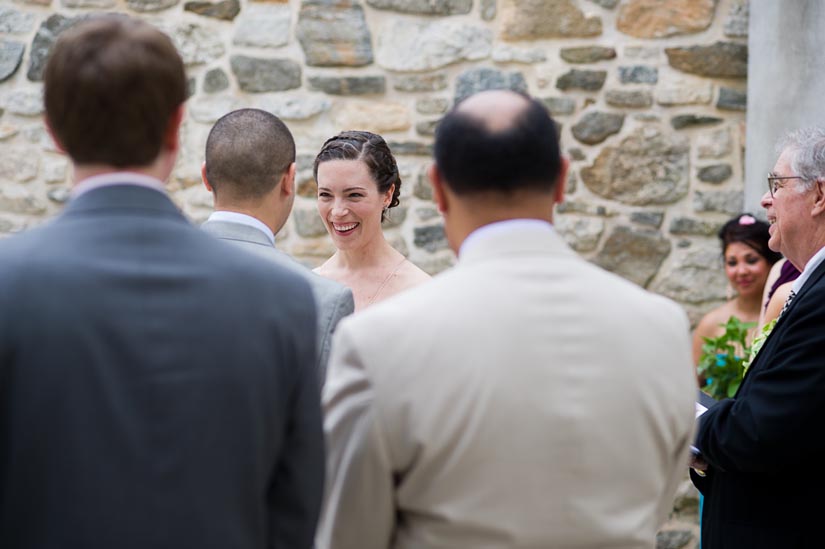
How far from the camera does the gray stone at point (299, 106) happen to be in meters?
5.85

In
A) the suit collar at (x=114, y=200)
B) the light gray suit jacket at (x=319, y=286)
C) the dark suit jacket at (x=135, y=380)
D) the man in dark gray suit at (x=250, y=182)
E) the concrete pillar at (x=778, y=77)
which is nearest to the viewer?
the dark suit jacket at (x=135, y=380)

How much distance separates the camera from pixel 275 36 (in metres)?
5.87

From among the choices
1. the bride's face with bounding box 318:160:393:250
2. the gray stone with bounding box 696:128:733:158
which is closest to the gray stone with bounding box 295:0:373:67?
the gray stone with bounding box 696:128:733:158

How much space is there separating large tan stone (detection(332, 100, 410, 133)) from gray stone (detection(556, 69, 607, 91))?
873mm

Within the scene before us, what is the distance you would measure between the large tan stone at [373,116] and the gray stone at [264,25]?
1.67 ft

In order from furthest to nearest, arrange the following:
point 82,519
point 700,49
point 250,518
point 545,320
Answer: point 700,49
point 545,320
point 250,518
point 82,519

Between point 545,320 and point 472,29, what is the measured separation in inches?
170

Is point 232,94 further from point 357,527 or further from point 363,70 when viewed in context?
point 357,527

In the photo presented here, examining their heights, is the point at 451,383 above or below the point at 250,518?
above

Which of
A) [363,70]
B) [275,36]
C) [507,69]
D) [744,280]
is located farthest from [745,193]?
[275,36]

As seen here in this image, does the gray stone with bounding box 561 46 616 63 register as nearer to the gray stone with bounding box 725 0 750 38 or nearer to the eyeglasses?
the gray stone with bounding box 725 0 750 38

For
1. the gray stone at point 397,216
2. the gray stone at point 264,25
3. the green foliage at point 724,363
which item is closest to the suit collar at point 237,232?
the green foliage at point 724,363

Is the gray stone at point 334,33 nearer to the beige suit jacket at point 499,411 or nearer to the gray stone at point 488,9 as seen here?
the gray stone at point 488,9

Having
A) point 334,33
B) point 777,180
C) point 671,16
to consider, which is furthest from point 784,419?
point 334,33
